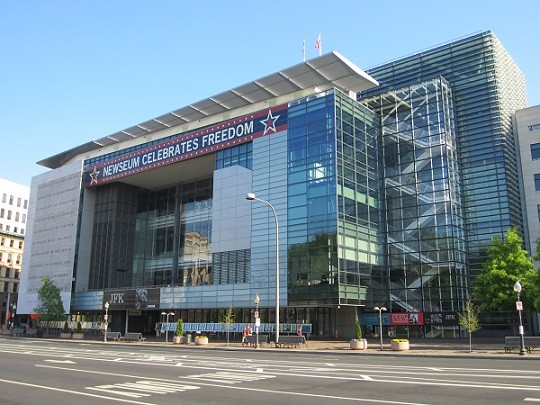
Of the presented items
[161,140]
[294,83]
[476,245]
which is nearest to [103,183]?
[161,140]

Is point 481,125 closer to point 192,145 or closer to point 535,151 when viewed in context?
point 535,151

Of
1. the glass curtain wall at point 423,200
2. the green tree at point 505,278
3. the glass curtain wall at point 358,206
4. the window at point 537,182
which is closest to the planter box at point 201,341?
the glass curtain wall at point 358,206

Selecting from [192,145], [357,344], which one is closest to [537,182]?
[357,344]

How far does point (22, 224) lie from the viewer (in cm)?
12506

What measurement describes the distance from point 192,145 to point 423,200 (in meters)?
26.8

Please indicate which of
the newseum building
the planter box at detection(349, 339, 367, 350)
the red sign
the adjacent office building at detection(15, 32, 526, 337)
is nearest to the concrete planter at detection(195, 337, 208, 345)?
the adjacent office building at detection(15, 32, 526, 337)

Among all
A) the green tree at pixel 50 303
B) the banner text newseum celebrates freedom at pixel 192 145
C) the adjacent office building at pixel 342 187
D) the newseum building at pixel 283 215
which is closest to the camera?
the newseum building at pixel 283 215

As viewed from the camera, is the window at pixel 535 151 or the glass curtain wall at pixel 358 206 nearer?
the glass curtain wall at pixel 358 206

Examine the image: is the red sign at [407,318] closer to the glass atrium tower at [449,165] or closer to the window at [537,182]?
the glass atrium tower at [449,165]

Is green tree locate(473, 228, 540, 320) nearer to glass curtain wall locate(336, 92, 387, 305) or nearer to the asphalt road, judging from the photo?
glass curtain wall locate(336, 92, 387, 305)

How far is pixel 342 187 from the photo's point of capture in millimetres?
48094

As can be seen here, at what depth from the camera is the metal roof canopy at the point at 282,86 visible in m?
51.6

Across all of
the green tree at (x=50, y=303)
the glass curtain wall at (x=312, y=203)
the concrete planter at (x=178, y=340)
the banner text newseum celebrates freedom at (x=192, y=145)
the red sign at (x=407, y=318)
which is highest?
the banner text newseum celebrates freedom at (x=192, y=145)

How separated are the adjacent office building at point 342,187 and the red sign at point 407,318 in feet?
0.34
